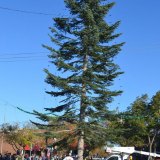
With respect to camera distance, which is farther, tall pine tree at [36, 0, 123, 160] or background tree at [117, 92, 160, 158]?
background tree at [117, 92, 160, 158]

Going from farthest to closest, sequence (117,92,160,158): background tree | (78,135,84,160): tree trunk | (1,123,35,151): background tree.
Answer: (1,123,35,151): background tree < (117,92,160,158): background tree < (78,135,84,160): tree trunk

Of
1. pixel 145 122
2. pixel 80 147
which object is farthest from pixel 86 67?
pixel 145 122

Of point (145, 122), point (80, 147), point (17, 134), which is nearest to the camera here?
point (80, 147)

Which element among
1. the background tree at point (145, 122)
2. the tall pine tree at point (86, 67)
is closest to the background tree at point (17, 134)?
the background tree at point (145, 122)

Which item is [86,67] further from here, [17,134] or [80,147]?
[17,134]

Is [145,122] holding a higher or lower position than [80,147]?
higher

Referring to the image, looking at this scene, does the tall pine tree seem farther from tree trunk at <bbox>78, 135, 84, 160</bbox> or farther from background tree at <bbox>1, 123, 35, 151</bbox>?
background tree at <bbox>1, 123, 35, 151</bbox>

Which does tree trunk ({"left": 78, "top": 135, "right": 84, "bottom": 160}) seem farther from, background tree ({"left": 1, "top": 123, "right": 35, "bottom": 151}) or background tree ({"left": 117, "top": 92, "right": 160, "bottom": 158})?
background tree ({"left": 1, "top": 123, "right": 35, "bottom": 151})

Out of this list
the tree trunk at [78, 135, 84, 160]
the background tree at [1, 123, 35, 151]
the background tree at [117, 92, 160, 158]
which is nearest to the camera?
the tree trunk at [78, 135, 84, 160]

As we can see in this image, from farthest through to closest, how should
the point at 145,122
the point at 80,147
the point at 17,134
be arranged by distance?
the point at 17,134 < the point at 145,122 < the point at 80,147

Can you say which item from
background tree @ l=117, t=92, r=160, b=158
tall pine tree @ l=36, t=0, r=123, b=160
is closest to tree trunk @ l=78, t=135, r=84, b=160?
tall pine tree @ l=36, t=0, r=123, b=160

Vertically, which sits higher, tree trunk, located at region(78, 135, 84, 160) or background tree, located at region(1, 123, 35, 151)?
background tree, located at region(1, 123, 35, 151)

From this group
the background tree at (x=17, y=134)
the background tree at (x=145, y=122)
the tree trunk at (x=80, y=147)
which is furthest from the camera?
the background tree at (x=17, y=134)

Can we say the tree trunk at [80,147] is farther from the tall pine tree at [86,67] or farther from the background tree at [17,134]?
the background tree at [17,134]
